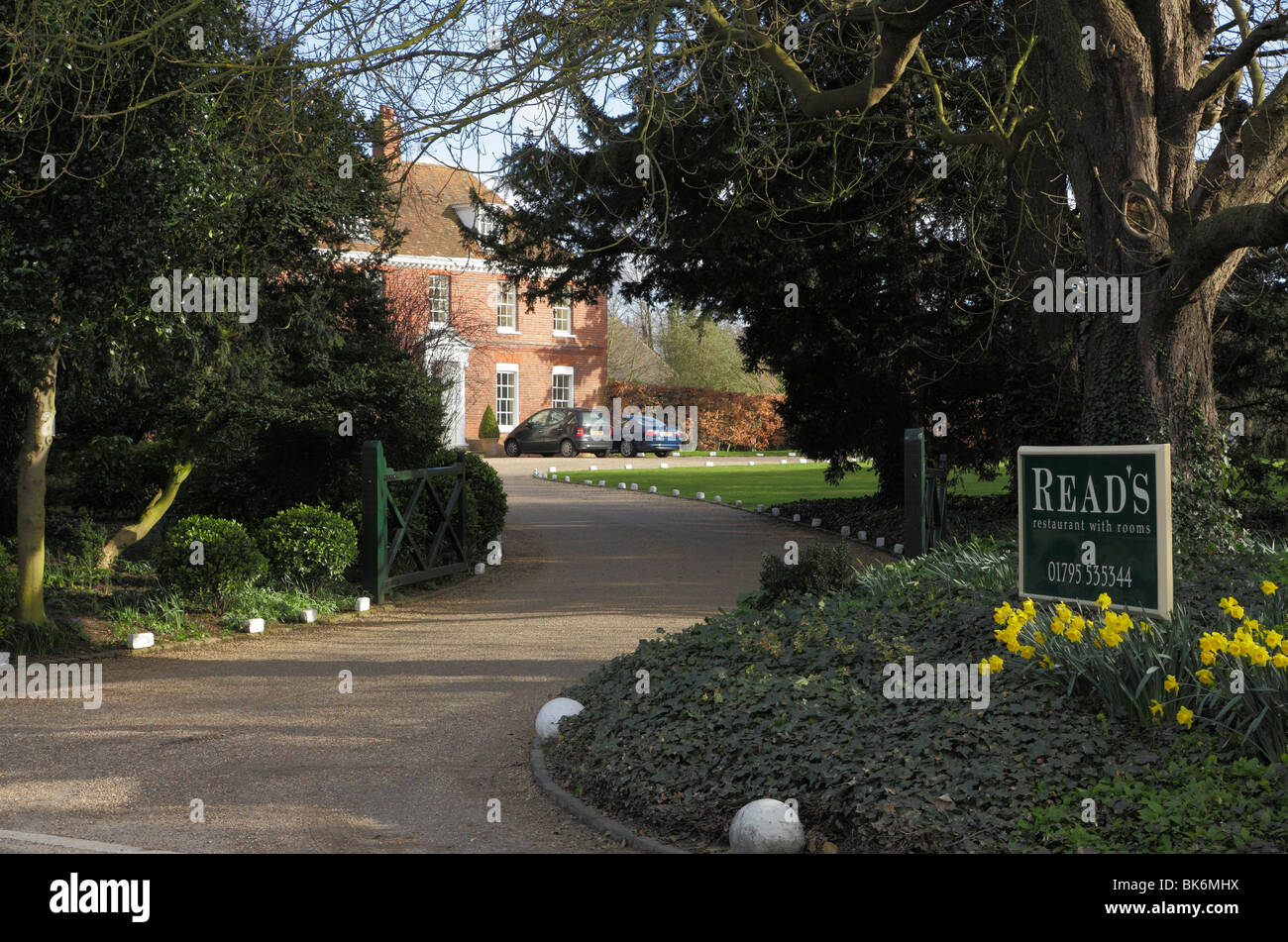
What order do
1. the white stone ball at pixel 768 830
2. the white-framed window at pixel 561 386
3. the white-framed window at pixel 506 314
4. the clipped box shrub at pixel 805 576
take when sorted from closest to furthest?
the white stone ball at pixel 768 830
the clipped box shrub at pixel 805 576
the white-framed window at pixel 506 314
the white-framed window at pixel 561 386

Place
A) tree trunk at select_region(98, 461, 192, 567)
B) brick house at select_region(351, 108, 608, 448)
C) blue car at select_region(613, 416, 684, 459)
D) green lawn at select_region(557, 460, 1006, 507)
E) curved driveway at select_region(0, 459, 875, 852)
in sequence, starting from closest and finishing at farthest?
curved driveway at select_region(0, 459, 875, 852), tree trunk at select_region(98, 461, 192, 567), green lawn at select_region(557, 460, 1006, 507), brick house at select_region(351, 108, 608, 448), blue car at select_region(613, 416, 684, 459)

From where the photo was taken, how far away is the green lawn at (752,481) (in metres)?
22.1

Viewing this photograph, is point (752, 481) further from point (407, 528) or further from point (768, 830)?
point (768, 830)

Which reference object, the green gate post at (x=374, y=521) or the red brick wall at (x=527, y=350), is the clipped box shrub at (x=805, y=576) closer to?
the green gate post at (x=374, y=521)

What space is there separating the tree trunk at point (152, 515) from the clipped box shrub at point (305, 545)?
2180mm

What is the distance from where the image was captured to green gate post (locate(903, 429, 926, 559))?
1159 centimetres

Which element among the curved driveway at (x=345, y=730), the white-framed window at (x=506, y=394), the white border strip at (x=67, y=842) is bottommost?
the curved driveway at (x=345, y=730)

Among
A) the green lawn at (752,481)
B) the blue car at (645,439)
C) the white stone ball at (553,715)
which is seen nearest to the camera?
the white stone ball at (553,715)

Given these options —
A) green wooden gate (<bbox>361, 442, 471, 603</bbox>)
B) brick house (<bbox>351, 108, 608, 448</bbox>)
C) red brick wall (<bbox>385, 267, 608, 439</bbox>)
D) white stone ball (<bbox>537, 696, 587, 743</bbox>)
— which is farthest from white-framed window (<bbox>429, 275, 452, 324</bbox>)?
white stone ball (<bbox>537, 696, 587, 743</bbox>)

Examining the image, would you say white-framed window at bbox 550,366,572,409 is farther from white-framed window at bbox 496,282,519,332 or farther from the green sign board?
the green sign board

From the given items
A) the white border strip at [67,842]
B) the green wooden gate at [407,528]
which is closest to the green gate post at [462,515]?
the green wooden gate at [407,528]

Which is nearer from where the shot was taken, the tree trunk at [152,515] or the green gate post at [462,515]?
the tree trunk at [152,515]

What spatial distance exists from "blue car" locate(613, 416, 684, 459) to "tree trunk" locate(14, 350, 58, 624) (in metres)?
27.1
